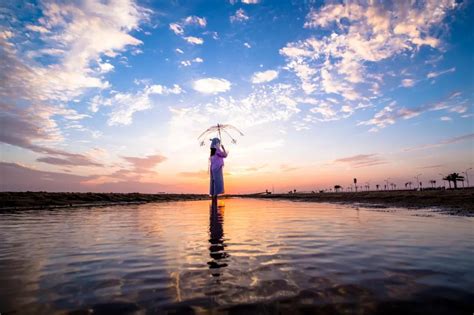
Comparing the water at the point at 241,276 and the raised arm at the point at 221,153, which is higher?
the raised arm at the point at 221,153

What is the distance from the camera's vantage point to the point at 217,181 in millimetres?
43625

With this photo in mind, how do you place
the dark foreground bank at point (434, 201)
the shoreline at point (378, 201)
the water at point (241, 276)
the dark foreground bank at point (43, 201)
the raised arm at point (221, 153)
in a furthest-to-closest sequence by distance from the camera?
the raised arm at point (221, 153), the dark foreground bank at point (43, 201), the shoreline at point (378, 201), the dark foreground bank at point (434, 201), the water at point (241, 276)

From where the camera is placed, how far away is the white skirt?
141 ft

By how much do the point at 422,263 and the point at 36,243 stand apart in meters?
11.4

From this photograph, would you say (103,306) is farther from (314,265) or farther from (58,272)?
(314,265)

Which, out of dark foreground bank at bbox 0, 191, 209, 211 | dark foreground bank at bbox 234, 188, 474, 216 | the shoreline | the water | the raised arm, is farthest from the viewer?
the raised arm

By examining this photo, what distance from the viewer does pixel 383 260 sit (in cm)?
659

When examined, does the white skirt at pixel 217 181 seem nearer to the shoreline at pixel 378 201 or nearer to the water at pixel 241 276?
the shoreline at pixel 378 201

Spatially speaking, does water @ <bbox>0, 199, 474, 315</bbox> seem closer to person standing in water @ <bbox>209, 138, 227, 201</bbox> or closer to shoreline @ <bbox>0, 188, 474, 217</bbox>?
shoreline @ <bbox>0, 188, 474, 217</bbox>

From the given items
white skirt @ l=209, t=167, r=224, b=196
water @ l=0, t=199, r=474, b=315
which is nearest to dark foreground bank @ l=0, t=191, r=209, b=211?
white skirt @ l=209, t=167, r=224, b=196

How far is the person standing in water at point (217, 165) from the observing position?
4247cm

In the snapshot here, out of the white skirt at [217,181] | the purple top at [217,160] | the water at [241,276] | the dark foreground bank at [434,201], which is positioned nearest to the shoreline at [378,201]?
the dark foreground bank at [434,201]

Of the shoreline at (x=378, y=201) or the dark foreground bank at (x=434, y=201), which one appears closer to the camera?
the dark foreground bank at (x=434, y=201)

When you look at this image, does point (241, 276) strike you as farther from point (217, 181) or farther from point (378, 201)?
point (378, 201)
